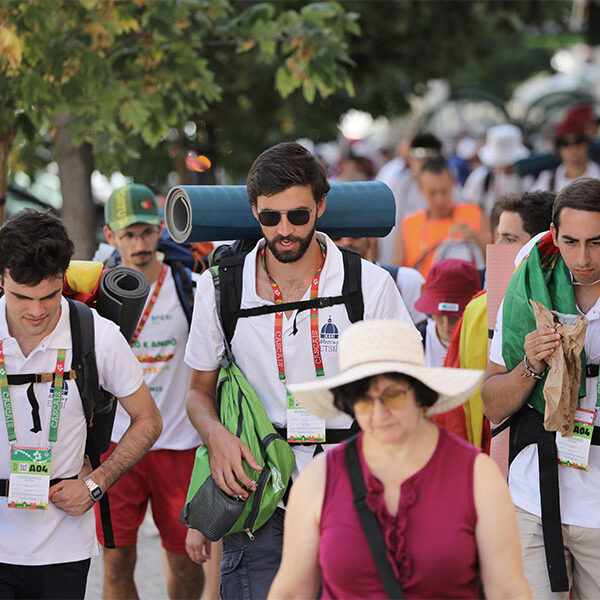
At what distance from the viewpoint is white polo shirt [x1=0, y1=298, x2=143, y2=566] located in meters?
4.14

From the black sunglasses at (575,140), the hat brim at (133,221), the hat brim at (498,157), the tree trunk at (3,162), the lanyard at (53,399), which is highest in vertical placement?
the hat brim at (498,157)

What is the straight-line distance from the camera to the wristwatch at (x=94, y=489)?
423cm

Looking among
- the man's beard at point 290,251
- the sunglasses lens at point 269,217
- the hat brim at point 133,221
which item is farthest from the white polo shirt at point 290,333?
the hat brim at point 133,221

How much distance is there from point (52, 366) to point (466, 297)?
7.80ft

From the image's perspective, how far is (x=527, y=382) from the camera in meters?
4.23

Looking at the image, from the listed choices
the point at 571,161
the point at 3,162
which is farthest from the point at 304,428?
the point at 571,161

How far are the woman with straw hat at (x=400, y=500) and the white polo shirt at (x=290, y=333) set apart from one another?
1.03m

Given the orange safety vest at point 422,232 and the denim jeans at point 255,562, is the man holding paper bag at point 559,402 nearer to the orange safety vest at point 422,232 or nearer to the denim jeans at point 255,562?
the denim jeans at point 255,562

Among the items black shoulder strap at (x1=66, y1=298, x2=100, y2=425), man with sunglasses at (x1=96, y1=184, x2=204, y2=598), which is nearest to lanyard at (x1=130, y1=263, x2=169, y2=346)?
man with sunglasses at (x1=96, y1=184, x2=204, y2=598)

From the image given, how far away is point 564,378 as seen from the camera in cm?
406

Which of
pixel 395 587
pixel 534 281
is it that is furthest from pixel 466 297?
pixel 395 587

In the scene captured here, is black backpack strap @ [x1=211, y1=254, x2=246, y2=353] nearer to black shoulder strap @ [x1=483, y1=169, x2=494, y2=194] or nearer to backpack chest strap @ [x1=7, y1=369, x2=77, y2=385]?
backpack chest strap @ [x1=7, y1=369, x2=77, y2=385]

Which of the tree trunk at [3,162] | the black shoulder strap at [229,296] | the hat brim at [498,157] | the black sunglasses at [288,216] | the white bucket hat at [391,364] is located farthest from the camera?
the hat brim at [498,157]

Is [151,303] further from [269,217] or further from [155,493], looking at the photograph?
[269,217]
